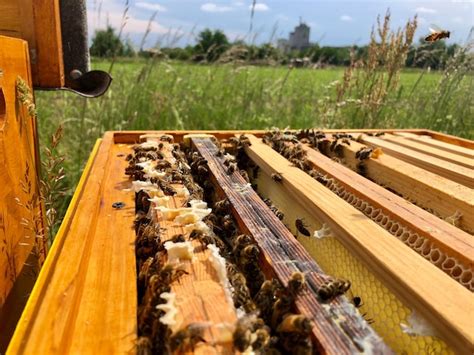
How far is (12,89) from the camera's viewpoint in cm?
165

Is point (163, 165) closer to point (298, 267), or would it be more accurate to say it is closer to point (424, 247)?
point (298, 267)

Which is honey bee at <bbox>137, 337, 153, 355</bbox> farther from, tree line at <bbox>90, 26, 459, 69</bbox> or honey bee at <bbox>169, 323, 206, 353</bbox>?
tree line at <bbox>90, 26, 459, 69</bbox>

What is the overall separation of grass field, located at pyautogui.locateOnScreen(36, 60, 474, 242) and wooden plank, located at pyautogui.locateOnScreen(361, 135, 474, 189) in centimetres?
199

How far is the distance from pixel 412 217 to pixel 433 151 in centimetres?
122

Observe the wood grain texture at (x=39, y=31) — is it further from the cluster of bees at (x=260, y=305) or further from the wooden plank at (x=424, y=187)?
the wooden plank at (x=424, y=187)

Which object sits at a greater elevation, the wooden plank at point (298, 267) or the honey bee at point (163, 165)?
the wooden plank at point (298, 267)

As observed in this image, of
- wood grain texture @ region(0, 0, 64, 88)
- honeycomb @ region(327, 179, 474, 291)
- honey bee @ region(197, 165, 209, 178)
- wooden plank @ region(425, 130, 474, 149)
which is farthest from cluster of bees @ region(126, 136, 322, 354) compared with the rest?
wooden plank @ region(425, 130, 474, 149)

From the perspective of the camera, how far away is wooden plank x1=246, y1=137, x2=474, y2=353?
2.92 ft

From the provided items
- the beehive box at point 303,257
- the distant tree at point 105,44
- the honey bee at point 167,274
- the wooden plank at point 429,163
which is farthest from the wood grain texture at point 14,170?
the distant tree at point 105,44

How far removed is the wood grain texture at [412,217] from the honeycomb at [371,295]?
8 cm

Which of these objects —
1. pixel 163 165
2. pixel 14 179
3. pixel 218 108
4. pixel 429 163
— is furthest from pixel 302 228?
pixel 218 108

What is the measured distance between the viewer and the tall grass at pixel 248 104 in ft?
15.4

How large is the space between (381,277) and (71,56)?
1.94m

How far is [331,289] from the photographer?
1027 millimetres
